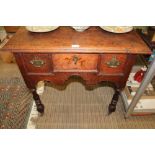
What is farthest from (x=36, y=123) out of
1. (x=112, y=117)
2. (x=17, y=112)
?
(x=112, y=117)

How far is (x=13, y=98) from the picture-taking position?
1.68 metres

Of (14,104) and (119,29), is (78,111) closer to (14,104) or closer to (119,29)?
(14,104)

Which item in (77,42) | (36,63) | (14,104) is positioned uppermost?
(77,42)

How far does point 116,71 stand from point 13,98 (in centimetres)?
122

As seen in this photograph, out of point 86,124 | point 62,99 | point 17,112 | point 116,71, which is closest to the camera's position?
point 116,71

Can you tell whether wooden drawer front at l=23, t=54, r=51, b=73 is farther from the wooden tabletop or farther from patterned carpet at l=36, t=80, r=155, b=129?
patterned carpet at l=36, t=80, r=155, b=129

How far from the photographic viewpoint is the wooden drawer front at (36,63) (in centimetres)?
94

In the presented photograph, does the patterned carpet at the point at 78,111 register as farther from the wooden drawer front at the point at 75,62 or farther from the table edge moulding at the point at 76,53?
the wooden drawer front at the point at 75,62

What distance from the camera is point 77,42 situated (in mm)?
919

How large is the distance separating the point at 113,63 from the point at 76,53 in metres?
0.25

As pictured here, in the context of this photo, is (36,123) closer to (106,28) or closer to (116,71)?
(116,71)

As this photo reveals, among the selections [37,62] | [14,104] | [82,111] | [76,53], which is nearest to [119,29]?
[76,53]

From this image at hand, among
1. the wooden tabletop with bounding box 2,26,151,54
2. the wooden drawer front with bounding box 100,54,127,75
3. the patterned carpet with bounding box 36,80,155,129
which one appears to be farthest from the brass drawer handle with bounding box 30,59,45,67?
the patterned carpet with bounding box 36,80,155,129
